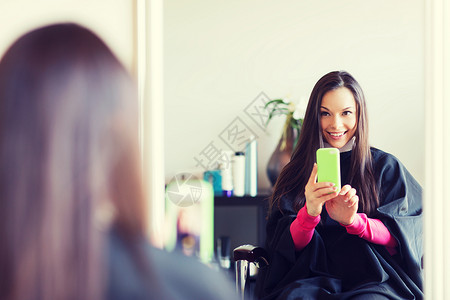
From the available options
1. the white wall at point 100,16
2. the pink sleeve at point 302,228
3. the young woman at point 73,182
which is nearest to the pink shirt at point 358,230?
the pink sleeve at point 302,228

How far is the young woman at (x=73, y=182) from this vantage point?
40 centimetres

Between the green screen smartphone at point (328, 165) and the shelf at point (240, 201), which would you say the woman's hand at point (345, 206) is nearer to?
the green screen smartphone at point (328, 165)

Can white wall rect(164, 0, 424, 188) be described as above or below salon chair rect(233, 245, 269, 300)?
above

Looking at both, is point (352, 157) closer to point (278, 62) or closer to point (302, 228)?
point (302, 228)

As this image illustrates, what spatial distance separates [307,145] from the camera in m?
1.33

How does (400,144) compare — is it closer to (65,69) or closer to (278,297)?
(278,297)

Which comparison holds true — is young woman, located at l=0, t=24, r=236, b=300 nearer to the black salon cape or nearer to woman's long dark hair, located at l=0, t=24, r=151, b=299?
woman's long dark hair, located at l=0, t=24, r=151, b=299

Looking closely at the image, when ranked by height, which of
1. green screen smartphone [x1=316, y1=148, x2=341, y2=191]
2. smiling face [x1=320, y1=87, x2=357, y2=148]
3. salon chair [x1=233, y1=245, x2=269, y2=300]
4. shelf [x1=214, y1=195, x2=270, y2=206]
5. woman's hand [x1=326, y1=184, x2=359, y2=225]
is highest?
smiling face [x1=320, y1=87, x2=357, y2=148]

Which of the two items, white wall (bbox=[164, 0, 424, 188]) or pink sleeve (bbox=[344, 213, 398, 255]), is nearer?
pink sleeve (bbox=[344, 213, 398, 255])

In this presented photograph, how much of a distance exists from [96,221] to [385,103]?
1.69 meters

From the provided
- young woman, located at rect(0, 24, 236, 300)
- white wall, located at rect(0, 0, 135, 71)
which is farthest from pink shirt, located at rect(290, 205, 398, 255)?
young woman, located at rect(0, 24, 236, 300)

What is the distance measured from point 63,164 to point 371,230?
93 cm

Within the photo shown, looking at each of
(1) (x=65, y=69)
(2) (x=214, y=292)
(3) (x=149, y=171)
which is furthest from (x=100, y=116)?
(3) (x=149, y=171)

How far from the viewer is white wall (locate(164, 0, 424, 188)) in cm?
190
